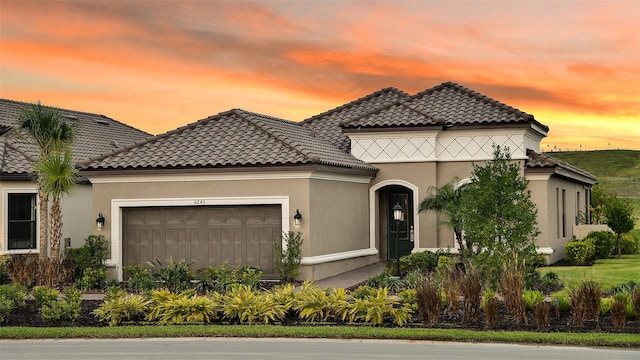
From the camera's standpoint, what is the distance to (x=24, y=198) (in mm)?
27266

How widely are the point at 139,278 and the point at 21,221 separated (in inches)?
273

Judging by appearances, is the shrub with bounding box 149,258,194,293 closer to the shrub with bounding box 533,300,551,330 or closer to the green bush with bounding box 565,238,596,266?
the shrub with bounding box 533,300,551,330

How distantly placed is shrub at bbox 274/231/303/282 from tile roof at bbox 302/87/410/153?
8100mm

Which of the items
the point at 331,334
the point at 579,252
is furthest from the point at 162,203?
the point at 579,252

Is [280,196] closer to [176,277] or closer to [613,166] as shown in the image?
[176,277]

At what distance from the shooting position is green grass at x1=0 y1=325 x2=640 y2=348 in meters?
14.4

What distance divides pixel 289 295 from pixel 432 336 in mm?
3483

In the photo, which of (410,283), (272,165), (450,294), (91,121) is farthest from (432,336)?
(91,121)

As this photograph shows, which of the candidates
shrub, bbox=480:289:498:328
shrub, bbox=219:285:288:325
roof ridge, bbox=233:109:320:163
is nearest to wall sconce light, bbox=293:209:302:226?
roof ridge, bbox=233:109:320:163

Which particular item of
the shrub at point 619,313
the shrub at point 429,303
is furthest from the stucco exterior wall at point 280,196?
the shrub at point 619,313

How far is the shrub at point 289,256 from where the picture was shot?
23.2 meters

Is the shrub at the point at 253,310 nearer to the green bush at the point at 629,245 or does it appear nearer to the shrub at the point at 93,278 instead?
the shrub at the point at 93,278

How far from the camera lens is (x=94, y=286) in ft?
→ 77.4

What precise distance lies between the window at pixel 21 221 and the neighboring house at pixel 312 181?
333 cm
